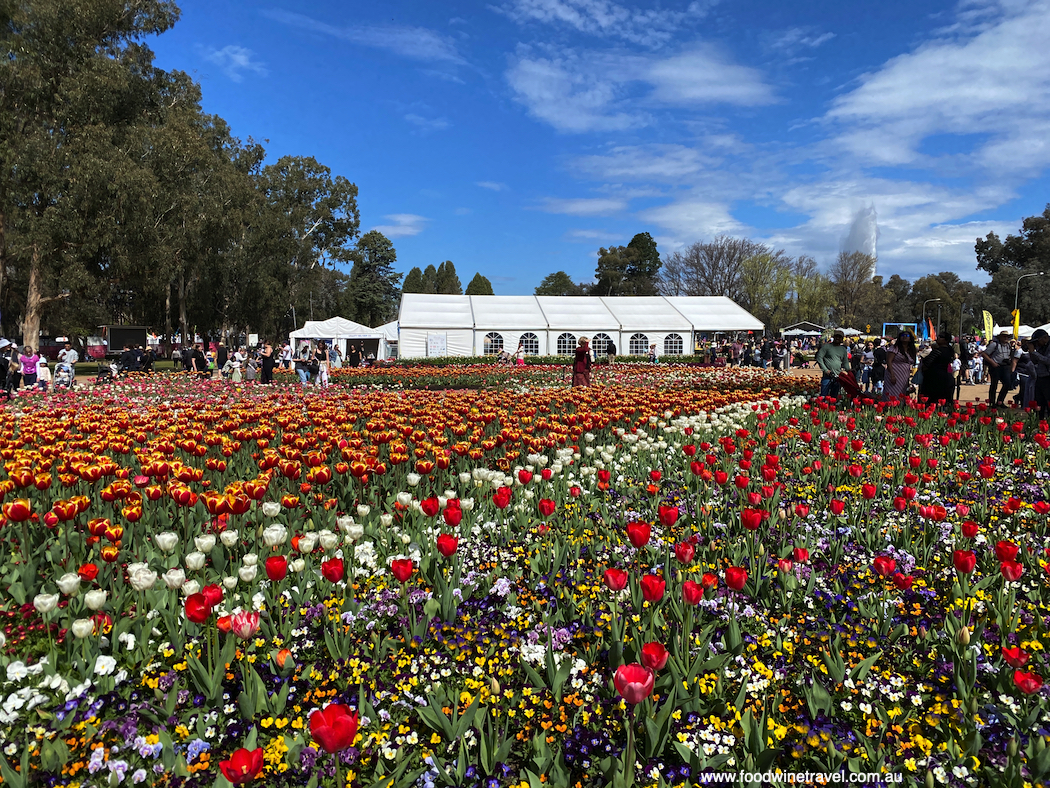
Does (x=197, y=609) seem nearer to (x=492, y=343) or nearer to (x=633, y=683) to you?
(x=633, y=683)

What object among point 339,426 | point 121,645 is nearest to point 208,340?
point 339,426

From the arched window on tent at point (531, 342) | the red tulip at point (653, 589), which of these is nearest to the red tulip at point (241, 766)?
the red tulip at point (653, 589)

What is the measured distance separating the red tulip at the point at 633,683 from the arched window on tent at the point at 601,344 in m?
35.5

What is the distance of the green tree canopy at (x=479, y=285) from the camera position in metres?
101

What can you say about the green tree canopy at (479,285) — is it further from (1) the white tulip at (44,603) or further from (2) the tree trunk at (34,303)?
(1) the white tulip at (44,603)

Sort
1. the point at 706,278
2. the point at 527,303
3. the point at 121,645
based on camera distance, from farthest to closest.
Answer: the point at 706,278, the point at 527,303, the point at 121,645

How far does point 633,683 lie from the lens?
5.95 ft

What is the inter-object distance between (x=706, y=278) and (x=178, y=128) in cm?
5207

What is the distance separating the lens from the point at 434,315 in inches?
1412

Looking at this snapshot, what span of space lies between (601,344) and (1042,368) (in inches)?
1079

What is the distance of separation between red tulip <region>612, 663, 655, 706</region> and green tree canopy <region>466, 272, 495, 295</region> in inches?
3948

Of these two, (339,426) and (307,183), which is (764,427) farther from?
(307,183)

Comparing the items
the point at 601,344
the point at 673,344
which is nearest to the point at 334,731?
the point at 601,344

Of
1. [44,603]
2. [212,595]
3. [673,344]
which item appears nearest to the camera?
[212,595]
